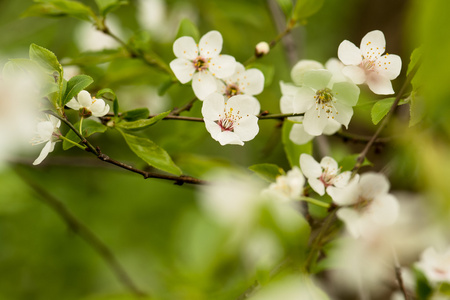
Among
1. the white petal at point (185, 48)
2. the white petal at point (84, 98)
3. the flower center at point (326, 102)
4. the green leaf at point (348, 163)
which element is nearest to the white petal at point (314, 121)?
the flower center at point (326, 102)

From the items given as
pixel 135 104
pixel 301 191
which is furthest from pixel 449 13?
pixel 135 104

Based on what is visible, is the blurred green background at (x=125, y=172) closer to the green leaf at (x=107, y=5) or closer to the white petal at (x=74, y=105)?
the green leaf at (x=107, y=5)

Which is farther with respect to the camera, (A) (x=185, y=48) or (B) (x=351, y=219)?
(A) (x=185, y=48)

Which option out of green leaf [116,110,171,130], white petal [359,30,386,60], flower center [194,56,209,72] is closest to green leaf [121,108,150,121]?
green leaf [116,110,171,130]

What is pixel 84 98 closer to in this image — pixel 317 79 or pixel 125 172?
pixel 317 79

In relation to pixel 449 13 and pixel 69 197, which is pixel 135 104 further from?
pixel 449 13

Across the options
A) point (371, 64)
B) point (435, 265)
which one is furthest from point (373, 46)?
point (435, 265)

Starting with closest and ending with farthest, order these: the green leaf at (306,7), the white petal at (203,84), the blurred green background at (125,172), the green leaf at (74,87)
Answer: the green leaf at (74,87) → the white petal at (203,84) → the green leaf at (306,7) → the blurred green background at (125,172)

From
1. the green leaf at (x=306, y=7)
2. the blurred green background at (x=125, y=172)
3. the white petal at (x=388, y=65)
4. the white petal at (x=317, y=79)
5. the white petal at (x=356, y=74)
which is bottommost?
the blurred green background at (x=125, y=172)
